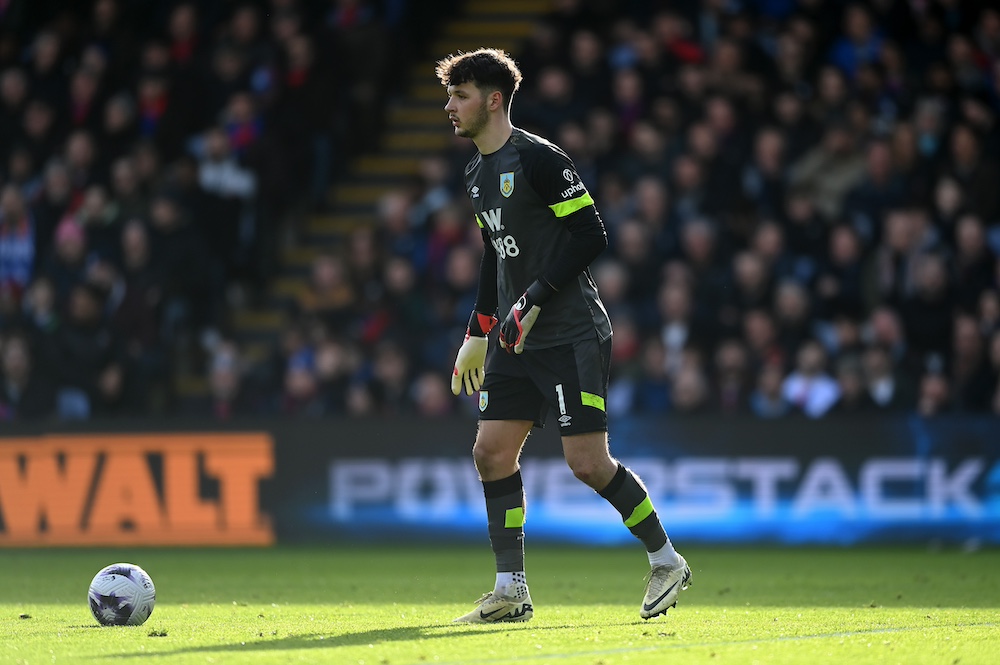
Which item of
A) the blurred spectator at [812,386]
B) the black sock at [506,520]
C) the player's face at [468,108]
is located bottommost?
the black sock at [506,520]

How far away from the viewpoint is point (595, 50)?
15.0 meters

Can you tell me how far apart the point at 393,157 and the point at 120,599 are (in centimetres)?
1118

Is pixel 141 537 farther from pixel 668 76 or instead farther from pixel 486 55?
pixel 486 55

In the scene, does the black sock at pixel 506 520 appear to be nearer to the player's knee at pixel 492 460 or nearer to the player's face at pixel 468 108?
the player's knee at pixel 492 460

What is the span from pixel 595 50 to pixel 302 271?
382 centimetres

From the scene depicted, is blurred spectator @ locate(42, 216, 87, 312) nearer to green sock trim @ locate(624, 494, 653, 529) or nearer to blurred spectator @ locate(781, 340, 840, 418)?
blurred spectator @ locate(781, 340, 840, 418)

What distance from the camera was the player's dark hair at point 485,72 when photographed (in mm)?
6742

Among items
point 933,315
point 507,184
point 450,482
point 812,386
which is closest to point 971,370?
point 933,315

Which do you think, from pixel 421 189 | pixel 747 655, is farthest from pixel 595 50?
pixel 747 655

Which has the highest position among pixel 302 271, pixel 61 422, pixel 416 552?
pixel 302 271

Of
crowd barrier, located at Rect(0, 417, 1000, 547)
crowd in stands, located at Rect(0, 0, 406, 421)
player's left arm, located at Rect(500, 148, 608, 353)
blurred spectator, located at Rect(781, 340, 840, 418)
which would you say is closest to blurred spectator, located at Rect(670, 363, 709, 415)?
crowd barrier, located at Rect(0, 417, 1000, 547)

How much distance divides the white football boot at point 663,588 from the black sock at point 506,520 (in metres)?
0.54

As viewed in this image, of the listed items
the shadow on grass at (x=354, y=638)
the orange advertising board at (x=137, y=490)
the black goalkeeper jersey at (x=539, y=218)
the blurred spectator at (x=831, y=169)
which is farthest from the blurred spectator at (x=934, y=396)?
the shadow on grass at (x=354, y=638)

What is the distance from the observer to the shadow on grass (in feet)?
19.0
